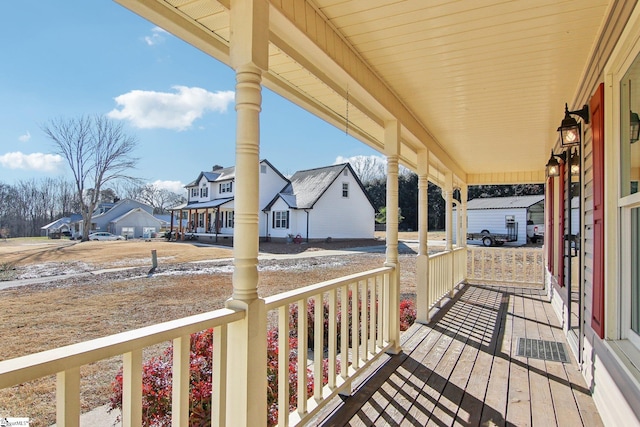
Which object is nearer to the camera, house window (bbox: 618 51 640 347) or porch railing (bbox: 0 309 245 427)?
porch railing (bbox: 0 309 245 427)

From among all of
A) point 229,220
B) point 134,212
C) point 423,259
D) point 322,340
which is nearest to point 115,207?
point 134,212

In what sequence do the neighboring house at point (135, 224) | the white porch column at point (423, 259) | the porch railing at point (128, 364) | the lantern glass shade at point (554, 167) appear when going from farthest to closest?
the neighboring house at point (135, 224), the white porch column at point (423, 259), the lantern glass shade at point (554, 167), the porch railing at point (128, 364)

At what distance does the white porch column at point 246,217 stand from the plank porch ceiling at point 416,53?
0.64 feet

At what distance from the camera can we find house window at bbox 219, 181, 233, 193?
2270 centimetres

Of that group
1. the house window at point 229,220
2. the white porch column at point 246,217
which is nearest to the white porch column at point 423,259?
the white porch column at point 246,217

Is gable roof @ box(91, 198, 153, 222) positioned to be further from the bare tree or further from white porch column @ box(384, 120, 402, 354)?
white porch column @ box(384, 120, 402, 354)

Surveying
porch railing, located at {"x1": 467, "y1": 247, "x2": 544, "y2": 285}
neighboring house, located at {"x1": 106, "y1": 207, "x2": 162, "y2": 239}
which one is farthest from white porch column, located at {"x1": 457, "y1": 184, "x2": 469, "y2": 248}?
neighboring house, located at {"x1": 106, "y1": 207, "x2": 162, "y2": 239}

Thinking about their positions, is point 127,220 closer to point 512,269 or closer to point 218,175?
point 218,175

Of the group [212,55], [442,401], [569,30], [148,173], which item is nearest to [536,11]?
[569,30]

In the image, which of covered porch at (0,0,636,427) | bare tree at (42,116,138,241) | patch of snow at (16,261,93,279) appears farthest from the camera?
patch of snow at (16,261,93,279)

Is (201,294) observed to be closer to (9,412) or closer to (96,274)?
(96,274)

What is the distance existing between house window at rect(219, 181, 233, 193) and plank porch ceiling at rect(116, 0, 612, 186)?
64.7 feet

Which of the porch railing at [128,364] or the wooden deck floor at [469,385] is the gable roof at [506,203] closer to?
the wooden deck floor at [469,385]

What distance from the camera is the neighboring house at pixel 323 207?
19.9 m
